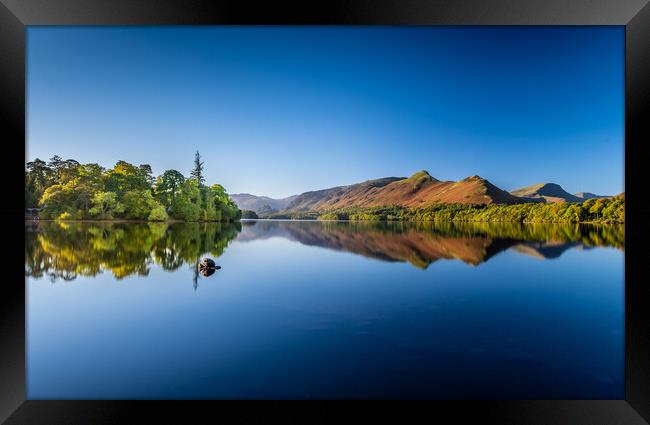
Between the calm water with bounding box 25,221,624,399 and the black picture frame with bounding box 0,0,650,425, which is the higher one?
the black picture frame with bounding box 0,0,650,425

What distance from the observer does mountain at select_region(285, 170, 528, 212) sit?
110 m

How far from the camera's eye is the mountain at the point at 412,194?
110 m

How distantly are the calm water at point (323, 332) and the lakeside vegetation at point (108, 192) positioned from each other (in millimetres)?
27997

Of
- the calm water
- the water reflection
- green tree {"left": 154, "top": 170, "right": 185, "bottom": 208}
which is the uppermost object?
green tree {"left": 154, "top": 170, "right": 185, "bottom": 208}

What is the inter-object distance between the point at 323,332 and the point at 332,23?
4828 mm

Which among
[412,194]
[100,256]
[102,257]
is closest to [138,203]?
[100,256]

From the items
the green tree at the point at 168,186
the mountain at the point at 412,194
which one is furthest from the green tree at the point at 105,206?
the mountain at the point at 412,194

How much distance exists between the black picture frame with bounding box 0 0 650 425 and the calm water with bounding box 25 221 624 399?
0.89 meters

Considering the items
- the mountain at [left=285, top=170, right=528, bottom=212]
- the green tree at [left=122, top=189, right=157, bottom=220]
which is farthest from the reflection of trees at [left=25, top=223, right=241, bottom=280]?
the mountain at [left=285, top=170, right=528, bottom=212]

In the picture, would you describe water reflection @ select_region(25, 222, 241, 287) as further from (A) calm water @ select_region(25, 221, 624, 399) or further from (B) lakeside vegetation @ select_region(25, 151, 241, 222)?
(B) lakeside vegetation @ select_region(25, 151, 241, 222)

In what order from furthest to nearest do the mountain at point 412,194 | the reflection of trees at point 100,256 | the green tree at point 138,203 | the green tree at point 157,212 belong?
1. the mountain at point 412,194
2. the green tree at point 157,212
3. the green tree at point 138,203
4. the reflection of trees at point 100,256

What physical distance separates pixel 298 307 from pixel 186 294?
3.35 metres

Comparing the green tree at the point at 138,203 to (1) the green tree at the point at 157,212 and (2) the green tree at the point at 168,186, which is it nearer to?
(1) the green tree at the point at 157,212

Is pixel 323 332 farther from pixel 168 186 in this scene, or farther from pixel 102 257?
pixel 168 186
